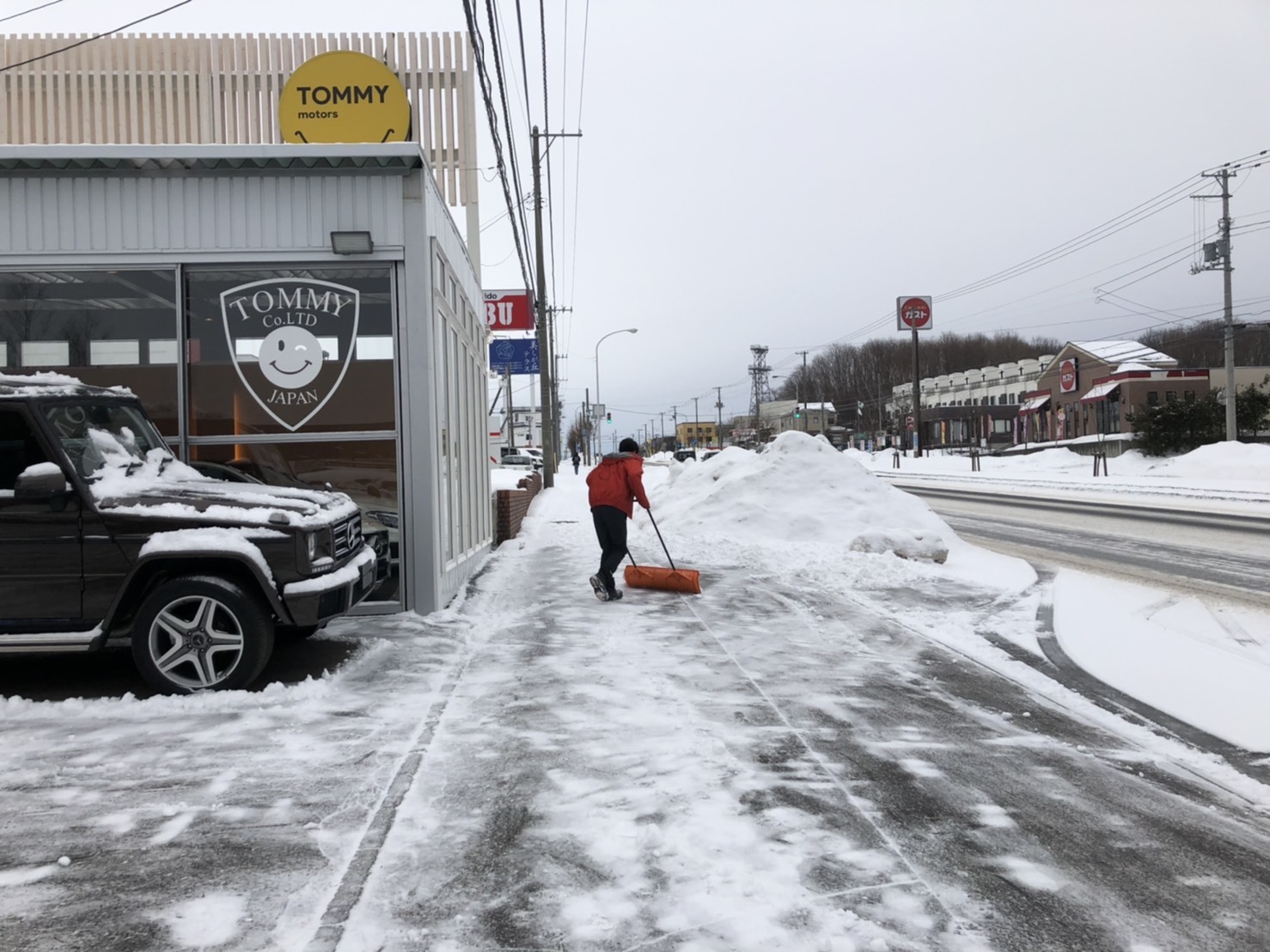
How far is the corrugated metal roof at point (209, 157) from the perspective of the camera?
7.96 m

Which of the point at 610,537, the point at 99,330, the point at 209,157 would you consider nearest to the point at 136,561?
the point at 99,330

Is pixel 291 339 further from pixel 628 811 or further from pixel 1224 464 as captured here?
pixel 1224 464

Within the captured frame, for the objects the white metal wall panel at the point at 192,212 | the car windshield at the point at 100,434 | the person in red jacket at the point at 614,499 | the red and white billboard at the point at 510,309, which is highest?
the red and white billboard at the point at 510,309

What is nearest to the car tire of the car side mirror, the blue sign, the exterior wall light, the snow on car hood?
the snow on car hood

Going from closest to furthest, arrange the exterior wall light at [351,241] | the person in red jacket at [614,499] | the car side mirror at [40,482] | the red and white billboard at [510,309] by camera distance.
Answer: the car side mirror at [40,482] → the exterior wall light at [351,241] → the person in red jacket at [614,499] → the red and white billboard at [510,309]

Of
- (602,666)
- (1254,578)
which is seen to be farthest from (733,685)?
(1254,578)

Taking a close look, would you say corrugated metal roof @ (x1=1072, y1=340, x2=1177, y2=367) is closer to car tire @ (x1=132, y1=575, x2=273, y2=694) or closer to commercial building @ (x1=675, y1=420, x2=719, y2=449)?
car tire @ (x1=132, y1=575, x2=273, y2=694)

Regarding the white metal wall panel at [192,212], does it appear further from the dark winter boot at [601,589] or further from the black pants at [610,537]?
the dark winter boot at [601,589]

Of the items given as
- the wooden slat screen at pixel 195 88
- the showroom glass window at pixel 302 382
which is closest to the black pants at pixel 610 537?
the showroom glass window at pixel 302 382

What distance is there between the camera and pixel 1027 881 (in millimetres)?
3354

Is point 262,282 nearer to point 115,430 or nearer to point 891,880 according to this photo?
point 115,430

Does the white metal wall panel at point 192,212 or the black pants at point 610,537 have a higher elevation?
the white metal wall panel at point 192,212

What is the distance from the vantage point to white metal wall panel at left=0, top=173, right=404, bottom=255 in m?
8.06

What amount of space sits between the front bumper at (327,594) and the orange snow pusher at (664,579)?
3.92 m
